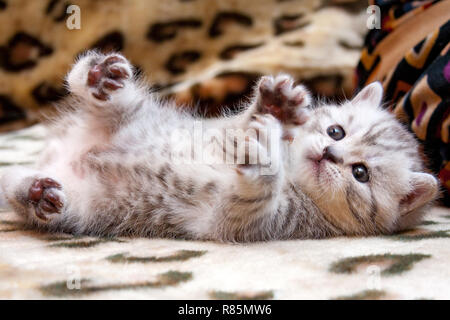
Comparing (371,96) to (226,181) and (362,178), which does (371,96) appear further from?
(226,181)

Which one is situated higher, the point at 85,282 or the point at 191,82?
the point at 191,82

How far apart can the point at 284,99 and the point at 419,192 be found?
416mm

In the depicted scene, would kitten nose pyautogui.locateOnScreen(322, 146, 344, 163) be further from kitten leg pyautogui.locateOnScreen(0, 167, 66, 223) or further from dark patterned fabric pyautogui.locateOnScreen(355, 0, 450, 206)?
kitten leg pyautogui.locateOnScreen(0, 167, 66, 223)

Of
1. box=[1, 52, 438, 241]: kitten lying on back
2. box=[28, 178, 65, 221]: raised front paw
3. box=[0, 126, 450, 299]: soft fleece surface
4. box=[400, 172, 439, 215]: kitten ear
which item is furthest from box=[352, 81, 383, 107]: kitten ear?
box=[28, 178, 65, 221]: raised front paw

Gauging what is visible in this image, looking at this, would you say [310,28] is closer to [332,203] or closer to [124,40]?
[124,40]

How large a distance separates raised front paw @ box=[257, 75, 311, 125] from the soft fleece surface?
0.30m

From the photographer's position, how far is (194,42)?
2.51 m

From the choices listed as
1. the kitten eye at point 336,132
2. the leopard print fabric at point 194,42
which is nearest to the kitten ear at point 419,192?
the kitten eye at point 336,132

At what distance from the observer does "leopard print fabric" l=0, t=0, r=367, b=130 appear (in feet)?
7.91

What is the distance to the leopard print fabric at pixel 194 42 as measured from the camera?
241 centimetres

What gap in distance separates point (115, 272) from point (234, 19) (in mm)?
1831

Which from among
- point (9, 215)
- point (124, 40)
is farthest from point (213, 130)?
point (124, 40)

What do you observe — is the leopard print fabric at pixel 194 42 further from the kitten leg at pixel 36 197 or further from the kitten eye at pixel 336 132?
the kitten leg at pixel 36 197
